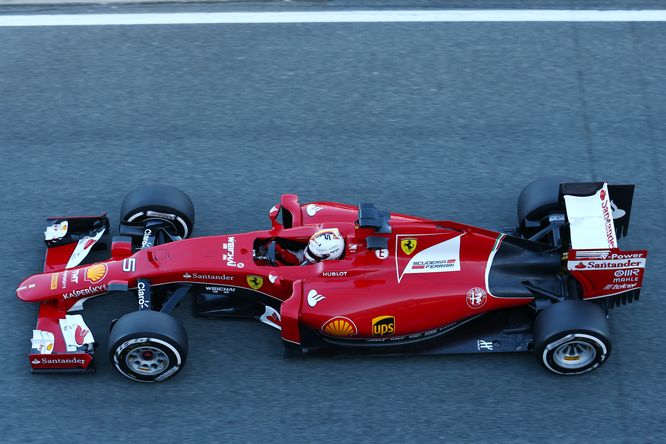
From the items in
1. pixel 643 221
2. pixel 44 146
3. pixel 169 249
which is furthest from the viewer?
pixel 44 146

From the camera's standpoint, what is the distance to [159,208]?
8852 mm

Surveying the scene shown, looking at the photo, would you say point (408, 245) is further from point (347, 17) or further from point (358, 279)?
point (347, 17)

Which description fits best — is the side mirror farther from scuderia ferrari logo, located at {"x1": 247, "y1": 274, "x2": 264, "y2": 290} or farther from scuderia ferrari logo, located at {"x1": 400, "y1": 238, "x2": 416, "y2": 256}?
scuderia ferrari logo, located at {"x1": 400, "y1": 238, "x2": 416, "y2": 256}

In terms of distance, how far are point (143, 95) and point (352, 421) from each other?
472 centimetres

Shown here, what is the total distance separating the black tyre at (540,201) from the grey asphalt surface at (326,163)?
0.63m

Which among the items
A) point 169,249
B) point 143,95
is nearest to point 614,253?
point 169,249

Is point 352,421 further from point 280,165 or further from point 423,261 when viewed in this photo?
point 280,165

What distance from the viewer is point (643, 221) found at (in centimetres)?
962

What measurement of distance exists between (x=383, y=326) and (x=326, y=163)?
2.61 m

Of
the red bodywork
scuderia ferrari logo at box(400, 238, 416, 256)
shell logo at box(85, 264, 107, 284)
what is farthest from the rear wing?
shell logo at box(85, 264, 107, 284)

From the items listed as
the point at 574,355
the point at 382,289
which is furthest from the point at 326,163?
the point at 574,355

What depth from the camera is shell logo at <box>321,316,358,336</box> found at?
26.2 ft

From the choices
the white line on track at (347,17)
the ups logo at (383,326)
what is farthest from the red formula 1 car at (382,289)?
the white line on track at (347,17)

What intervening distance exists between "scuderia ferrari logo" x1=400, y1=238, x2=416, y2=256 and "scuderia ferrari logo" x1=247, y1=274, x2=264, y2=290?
116cm
